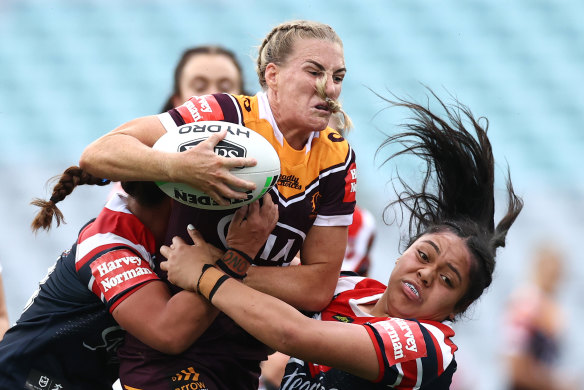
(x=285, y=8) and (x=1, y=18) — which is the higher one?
(x=285, y=8)

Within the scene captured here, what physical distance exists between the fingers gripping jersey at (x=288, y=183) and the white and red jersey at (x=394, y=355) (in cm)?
36

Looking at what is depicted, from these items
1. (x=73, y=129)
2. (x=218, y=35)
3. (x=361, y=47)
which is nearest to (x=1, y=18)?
(x=73, y=129)

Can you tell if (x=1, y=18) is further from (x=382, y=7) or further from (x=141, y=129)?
(x=141, y=129)

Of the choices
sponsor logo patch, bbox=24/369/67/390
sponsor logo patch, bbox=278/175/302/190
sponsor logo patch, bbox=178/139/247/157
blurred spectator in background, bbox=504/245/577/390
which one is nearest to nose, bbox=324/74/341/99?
A: sponsor logo patch, bbox=278/175/302/190

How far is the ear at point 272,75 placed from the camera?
293 centimetres

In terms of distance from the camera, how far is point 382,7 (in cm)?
997

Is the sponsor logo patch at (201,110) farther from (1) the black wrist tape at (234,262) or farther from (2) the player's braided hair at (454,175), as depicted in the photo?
(2) the player's braided hair at (454,175)

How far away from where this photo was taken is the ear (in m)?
2.93

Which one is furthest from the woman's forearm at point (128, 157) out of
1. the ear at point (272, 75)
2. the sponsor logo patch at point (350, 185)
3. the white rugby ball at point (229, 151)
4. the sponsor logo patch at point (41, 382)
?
the sponsor logo patch at point (41, 382)

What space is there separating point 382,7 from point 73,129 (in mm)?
3875

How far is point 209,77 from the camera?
15.5ft

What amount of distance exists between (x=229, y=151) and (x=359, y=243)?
9.36 ft

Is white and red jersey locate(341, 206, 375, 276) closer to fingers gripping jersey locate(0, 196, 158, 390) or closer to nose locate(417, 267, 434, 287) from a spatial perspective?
nose locate(417, 267, 434, 287)

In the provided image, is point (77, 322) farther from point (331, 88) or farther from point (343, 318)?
point (331, 88)
